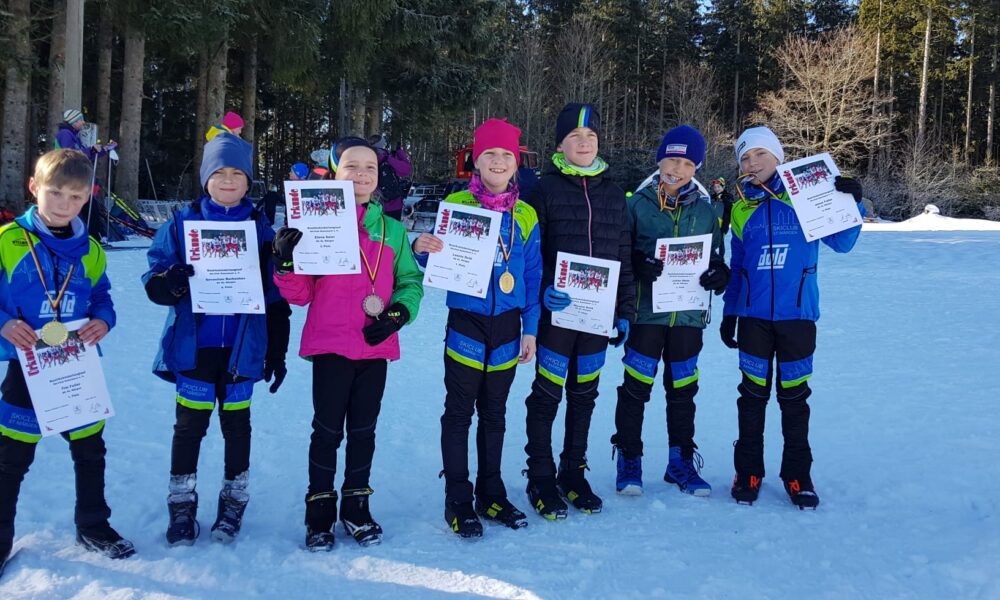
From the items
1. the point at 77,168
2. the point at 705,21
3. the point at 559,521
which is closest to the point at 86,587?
the point at 77,168

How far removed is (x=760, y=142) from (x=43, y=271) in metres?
3.84

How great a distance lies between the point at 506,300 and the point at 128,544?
6.94 feet

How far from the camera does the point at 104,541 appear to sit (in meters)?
3.24

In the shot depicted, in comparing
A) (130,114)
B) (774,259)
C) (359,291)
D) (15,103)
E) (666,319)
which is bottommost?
(666,319)

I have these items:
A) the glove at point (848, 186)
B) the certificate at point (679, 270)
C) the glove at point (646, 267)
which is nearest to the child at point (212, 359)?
the glove at point (646, 267)

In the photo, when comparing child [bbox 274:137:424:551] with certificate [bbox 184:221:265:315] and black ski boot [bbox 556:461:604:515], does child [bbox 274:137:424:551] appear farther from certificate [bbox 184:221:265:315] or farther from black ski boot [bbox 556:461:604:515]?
black ski boot [bbox 556:461:604:515]

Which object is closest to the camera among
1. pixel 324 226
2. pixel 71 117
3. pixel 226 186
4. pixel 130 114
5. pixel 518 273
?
pixel 324 226

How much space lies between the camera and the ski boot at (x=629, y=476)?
13.7ft

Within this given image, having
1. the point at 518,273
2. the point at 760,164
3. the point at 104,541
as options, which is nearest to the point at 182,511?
the point at 104,541

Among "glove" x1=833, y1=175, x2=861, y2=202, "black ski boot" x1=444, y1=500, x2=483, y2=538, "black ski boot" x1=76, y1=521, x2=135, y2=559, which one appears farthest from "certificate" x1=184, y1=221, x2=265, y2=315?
"glove" x1=833, y1=175, x2=861, y2=202

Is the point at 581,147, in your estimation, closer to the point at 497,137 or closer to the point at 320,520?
the point at 497,137

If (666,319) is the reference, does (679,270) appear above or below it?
above

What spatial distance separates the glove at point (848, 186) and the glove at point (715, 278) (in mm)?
790

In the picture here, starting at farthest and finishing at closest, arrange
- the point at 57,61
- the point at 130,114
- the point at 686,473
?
the point at 130,114
the point at 57,61
the point at 686,473
